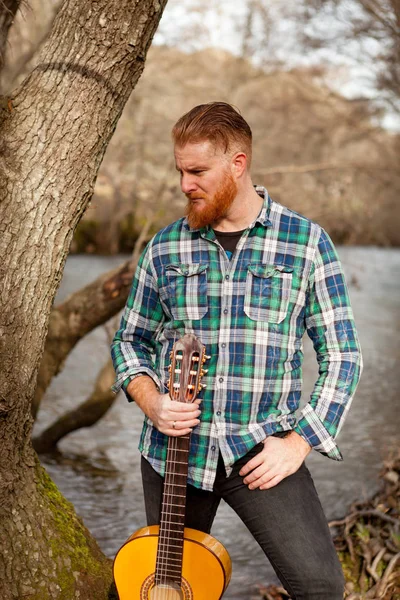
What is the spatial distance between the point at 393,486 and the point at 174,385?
3.57 m

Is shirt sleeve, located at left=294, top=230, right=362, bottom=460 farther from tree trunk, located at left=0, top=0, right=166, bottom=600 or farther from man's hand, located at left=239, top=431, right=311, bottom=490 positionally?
tree trunk, located at left=0, top=0, right=166, bottom=600

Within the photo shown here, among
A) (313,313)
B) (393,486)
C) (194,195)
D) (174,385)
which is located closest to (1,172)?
(194,195)

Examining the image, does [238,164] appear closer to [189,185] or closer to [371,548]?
[189,185]

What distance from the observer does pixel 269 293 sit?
9.02ft

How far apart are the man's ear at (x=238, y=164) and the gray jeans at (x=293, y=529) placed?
0.99 metres

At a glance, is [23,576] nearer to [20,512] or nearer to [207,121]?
[20,512]

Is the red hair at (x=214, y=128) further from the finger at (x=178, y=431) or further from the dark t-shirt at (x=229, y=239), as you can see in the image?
the finger at (x=178, y=431)

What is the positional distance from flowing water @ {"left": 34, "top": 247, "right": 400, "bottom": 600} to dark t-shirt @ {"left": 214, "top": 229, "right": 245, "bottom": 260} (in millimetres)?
2573

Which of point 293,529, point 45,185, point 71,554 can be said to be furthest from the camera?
point 71,554

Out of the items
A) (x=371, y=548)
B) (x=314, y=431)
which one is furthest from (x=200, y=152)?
(x=371, y=548)

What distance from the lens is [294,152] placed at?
19.2 metres

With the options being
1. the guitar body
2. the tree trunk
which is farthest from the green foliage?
the guitar body

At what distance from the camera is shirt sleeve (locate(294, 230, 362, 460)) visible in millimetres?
2633

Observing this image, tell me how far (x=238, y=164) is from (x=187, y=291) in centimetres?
50
